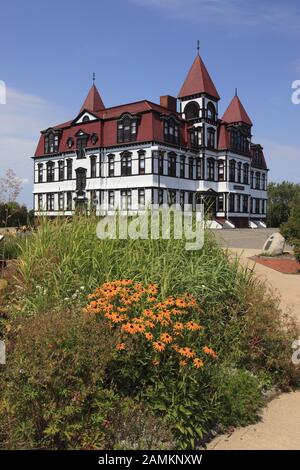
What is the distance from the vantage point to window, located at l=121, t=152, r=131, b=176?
138 feet

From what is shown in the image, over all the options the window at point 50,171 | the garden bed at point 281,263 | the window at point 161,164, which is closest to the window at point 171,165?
the window at point 161,164

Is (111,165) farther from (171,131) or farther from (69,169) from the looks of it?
(171,131)

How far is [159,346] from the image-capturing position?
368 cm

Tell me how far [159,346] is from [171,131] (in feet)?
133

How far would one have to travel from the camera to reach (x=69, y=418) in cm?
338

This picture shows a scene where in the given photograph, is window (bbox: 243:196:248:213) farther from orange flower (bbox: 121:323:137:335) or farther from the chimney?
orange flower (bbox: 121:323:137:335)

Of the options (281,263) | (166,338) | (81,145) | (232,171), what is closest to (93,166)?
(81,145)

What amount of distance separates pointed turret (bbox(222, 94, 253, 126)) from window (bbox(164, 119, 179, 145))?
12.5 meters

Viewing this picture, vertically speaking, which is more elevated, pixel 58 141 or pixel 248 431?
pixel 58 141

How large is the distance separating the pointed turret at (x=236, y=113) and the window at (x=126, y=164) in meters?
17.1

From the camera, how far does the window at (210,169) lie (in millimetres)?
47284
